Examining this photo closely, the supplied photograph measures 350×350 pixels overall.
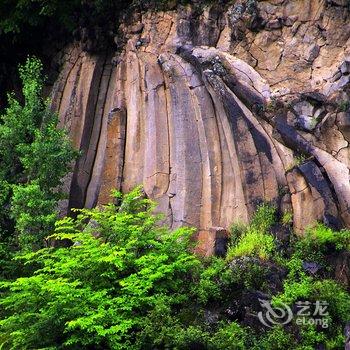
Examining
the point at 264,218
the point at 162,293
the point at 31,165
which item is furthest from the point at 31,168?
the point at 264,218

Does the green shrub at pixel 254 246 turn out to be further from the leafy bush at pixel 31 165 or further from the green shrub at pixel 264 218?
the leafy bush at pixel 31 165

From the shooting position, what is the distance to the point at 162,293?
12.7m

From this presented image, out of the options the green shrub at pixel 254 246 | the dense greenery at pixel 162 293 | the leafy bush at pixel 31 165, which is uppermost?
the leafy bush at pixel 31 165

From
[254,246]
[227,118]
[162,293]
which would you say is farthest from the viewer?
[227,118]

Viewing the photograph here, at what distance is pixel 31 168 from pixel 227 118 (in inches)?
194

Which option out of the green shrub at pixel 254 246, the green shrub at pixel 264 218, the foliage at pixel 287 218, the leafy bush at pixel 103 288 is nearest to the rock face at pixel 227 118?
the foliage at pixel 287 218

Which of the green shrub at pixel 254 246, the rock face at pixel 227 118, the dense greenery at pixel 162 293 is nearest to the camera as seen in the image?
the dense greenery at pixel 162 293

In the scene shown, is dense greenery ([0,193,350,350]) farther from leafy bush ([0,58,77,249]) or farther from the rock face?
leafy bush ([0,58,77,249])

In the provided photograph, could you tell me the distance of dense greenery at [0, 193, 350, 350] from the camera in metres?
11.7

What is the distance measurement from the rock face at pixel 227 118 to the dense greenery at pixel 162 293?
45.2 inches

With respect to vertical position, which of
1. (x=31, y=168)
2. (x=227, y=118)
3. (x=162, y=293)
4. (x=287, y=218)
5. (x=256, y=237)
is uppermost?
(x=227, y=118)

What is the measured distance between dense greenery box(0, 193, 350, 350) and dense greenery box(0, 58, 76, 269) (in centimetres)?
185

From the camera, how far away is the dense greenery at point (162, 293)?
11.7m

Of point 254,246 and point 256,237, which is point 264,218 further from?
point 254,246
